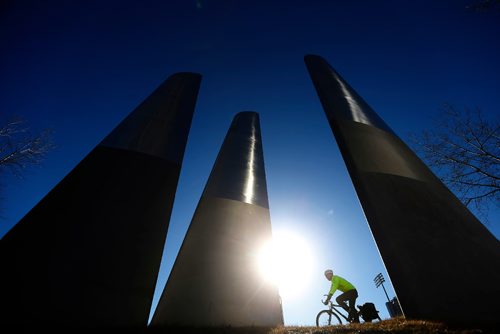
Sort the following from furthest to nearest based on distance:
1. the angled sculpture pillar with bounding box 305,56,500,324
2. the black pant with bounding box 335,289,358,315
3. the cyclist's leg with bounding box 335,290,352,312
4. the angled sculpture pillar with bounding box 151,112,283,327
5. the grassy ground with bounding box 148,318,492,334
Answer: the cyclist's leg with bounding box 335,290,352,312 → the black pant with bounding box 335,289,358,315 → the angled sculpture pillar with bounding box 151,112,283,327 → the angled sculpture pillar with bounding box 305,56,500,324 → the grassy ground with bounding box 148,318,492,334

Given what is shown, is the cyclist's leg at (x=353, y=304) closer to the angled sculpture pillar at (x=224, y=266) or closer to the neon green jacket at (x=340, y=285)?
the neon green jacket at (x=340, y=285)

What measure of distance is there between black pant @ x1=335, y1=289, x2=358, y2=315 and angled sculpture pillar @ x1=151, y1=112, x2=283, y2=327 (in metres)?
2.03

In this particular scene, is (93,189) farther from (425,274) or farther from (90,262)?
(425,274)

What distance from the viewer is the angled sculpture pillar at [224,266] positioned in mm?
4457

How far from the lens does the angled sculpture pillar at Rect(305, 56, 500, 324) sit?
3635 mm

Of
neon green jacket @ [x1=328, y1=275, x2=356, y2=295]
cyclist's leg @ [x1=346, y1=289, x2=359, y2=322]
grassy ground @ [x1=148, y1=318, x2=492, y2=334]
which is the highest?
neon green jacket @ [x1=328, y1=275, x2=356, y2=295]

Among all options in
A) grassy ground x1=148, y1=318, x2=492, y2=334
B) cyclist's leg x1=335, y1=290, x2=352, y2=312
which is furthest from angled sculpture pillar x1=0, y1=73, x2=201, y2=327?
cyclist's leg x1=335, y1=290, x2=352, y2=312

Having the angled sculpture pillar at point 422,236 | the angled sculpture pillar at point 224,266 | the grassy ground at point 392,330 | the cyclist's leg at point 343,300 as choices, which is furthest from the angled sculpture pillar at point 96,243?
the cyclist's leg at point 343,300

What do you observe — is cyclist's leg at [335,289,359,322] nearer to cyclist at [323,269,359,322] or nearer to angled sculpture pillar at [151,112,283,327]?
cyclist at [323,269,359,322]

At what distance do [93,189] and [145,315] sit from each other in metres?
2.66

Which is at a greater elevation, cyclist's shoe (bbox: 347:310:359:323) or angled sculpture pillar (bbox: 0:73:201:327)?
angled sculpture pillar (bbox: 0:73:201:327)

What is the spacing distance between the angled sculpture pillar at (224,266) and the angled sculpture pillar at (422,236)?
106 inches

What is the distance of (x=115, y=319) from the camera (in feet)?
11.5

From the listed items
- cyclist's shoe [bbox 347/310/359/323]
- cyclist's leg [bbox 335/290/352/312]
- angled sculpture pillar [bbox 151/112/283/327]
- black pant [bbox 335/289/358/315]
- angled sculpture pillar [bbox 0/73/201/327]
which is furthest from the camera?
cyclist's leg [bbox 335/290/352/312]
